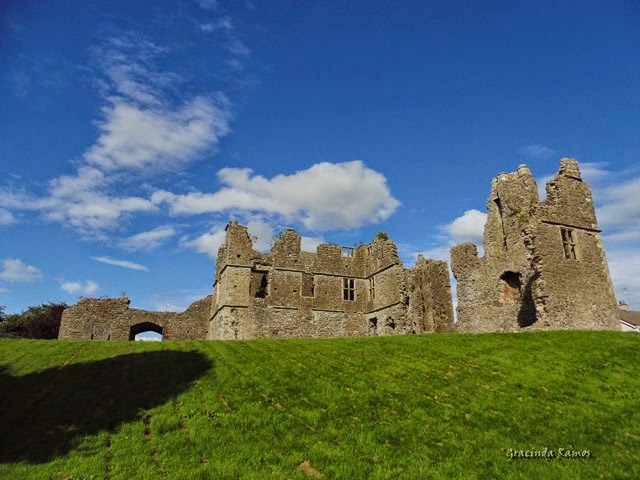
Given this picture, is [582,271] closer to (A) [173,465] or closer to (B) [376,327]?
(B) [376,327]

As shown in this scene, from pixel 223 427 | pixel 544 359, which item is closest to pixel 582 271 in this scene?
pixel 544 359

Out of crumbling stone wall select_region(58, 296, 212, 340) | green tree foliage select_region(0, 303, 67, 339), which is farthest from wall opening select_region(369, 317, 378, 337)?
green tree foliage select_region(0, 303, 67, 339)

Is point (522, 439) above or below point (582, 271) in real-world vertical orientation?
below

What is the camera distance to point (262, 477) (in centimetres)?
835

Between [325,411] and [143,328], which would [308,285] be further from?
[325,411]

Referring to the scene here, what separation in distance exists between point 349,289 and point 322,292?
2591mm

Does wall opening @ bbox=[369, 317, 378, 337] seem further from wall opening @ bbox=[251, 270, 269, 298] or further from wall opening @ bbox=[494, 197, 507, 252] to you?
wall opening @ bbox=[494, 197, 507, 252]

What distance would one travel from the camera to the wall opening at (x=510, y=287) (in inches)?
1084

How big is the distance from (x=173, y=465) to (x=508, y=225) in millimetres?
25151

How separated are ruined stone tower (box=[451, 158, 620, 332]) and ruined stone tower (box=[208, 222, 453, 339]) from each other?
13.1ft

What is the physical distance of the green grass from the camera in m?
8.88

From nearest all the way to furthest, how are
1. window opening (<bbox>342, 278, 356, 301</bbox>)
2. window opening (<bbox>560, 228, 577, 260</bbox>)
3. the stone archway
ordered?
window opening (<bbox>560, 228, 577, 260</bbox>) → the stone archway → window opening (<bbox>342, 278, 356, 301</bbox>)

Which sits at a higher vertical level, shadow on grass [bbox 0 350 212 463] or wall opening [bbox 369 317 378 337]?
wall opening [bbox 369 317 378 337]

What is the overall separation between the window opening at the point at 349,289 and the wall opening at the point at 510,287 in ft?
44.5
